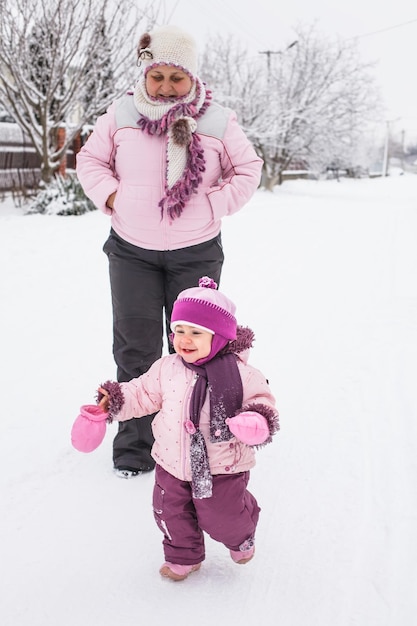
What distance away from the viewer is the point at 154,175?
99.6 inches

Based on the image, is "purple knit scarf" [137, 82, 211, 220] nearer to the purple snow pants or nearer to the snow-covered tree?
the purple snow pants

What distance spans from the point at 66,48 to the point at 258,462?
9.94 m

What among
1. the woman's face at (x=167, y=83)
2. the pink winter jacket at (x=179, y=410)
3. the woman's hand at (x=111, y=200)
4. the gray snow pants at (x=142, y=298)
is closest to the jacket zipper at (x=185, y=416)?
the pink winter jacket at (x=179, y=410)

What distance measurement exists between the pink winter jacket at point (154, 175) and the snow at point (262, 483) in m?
1.18

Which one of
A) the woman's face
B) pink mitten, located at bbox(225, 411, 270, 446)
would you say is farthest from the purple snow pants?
the woman's face

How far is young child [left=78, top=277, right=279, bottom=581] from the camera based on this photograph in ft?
6.63

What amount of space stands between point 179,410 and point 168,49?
1495 millimetres

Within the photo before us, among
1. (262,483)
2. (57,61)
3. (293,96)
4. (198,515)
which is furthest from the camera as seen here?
(293,96)

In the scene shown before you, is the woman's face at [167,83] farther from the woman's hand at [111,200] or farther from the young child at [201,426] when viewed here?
the young child at [201,426]

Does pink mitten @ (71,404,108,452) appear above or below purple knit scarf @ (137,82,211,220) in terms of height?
below

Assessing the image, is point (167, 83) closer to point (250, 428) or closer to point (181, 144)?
point (181, 144)

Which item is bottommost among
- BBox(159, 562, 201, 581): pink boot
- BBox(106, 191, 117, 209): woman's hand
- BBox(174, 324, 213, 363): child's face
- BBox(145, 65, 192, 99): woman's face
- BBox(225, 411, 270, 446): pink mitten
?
BBox(159, 562, 201, 581): pink boot

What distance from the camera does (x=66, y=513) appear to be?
2482mm

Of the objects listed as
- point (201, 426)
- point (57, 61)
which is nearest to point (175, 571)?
point (201, 426)
